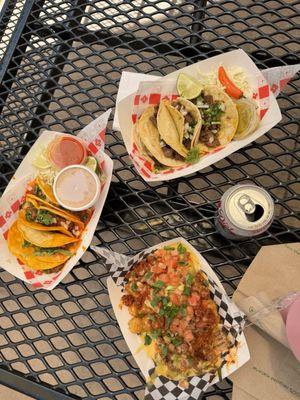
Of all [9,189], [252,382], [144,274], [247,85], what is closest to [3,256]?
[9,189]

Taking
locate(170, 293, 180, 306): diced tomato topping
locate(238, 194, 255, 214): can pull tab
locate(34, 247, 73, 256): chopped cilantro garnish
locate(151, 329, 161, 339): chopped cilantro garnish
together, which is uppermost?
locate(238, 194, 255, 214): can pull tab

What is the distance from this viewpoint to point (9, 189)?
1.24m

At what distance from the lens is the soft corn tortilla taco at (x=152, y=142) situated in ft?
4.06

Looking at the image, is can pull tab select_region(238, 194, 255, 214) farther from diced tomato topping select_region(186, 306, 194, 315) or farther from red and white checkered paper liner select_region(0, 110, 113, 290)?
red and white checkered paper liner select_region(0, 110, 113, 290)

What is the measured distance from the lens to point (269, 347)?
106 cm

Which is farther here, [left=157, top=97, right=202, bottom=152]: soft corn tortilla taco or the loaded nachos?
[left=157, top=97, right=202, bottom=152]: soft corn tortilla taco

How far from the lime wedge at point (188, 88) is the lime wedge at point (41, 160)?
1.35 feet

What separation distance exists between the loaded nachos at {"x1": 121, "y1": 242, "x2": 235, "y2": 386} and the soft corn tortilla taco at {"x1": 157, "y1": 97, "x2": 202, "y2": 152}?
0.93 ft

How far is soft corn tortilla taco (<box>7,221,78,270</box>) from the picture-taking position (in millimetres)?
1186

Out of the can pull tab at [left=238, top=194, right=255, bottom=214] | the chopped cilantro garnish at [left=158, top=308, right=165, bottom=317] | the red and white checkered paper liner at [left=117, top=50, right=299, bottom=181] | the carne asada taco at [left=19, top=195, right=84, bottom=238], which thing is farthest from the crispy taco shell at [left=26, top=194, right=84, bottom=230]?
the can pull tab at [left=238, top=194, right=255, bottom=214]

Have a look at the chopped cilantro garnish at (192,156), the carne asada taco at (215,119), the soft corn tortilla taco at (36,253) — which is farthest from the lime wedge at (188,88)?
the soft corn tortilla taco at (36,253)

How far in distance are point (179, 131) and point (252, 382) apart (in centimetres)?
66

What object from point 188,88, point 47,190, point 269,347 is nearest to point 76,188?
point 47,190

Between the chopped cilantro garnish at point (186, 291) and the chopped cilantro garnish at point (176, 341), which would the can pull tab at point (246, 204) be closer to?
the chopped cilantro garnish at point (186, 291)
